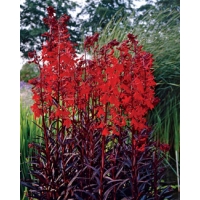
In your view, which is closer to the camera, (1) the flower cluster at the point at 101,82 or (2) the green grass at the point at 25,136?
(1) the flower cluster at the point at 101,82

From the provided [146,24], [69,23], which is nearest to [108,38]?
[146,24]

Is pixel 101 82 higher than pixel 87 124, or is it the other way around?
pixel 101 82

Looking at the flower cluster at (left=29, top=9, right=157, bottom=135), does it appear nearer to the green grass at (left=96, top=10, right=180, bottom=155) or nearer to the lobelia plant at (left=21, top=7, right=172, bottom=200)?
the lobelia plant at (left=21, top=7, right=172, bottom=200)

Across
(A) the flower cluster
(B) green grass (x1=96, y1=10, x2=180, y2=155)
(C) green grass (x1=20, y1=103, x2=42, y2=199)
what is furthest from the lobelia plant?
(B) green grass (x1=96, y1=10, x2=180, y2=155)

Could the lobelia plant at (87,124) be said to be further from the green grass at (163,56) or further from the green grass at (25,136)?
the green grass at (163,56)

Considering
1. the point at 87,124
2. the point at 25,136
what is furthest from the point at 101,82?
the point at 25,136

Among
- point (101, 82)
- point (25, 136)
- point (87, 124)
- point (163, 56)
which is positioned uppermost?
point (163, 56)

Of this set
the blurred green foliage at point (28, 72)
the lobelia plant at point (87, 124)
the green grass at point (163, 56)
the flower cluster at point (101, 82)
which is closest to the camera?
the flower cluster at point (101, 82)

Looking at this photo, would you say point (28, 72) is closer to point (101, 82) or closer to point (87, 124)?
point (87, 124)

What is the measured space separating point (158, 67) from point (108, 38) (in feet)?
1.61

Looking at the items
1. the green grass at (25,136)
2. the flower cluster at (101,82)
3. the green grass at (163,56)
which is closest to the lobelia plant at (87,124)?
the flower cluster at (101,82)

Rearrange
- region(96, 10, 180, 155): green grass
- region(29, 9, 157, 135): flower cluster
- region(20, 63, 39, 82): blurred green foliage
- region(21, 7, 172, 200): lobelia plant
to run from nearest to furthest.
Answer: region(29, 9, 157, 135): flower cluster → region(21, 7, 172, 200): lobelia plant → region(20, 63, 39, 82): blurred green foliage → region(96, 10, 180, 155): green grass

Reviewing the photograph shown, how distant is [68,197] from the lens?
1.99 m
